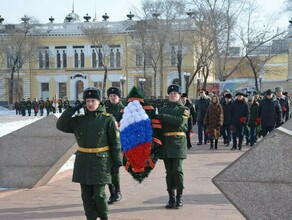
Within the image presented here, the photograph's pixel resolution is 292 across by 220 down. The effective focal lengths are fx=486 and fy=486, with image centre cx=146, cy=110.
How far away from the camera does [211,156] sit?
12.3 m

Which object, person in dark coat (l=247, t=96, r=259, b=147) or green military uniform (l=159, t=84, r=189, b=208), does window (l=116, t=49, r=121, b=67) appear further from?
green military uniform (l=159, t=84, r=189, b=208)

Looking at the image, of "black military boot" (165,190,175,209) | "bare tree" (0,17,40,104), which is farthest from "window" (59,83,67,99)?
"black military boot" (165,190,175,209)

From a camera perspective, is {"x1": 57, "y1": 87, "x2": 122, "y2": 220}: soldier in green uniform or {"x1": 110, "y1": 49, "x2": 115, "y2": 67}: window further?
{"x1": 110, "y1": 49, "x2": 115, "y2": 67}: window

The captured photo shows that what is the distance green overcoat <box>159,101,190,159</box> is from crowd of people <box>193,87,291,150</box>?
20.4 ft

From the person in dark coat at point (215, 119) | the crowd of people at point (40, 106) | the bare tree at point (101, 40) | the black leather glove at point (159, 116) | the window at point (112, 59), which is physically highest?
the bare tree at point (101, 40)

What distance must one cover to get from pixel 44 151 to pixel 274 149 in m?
4.23

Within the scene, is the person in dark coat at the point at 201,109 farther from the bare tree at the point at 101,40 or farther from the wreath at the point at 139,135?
the bare tree at the point at 101,40

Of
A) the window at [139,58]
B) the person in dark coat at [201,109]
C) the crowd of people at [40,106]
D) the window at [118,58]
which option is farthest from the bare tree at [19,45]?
the person in dark coat at [201,109]

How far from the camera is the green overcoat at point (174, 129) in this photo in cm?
655

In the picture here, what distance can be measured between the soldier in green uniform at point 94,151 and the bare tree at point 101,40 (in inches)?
1917

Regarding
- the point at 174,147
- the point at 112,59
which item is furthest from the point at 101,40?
the point at 174,147

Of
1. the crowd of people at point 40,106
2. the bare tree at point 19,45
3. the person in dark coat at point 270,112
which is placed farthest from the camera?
the bare tree at point 19,45

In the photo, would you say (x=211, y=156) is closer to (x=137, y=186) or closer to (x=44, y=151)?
(x=137, y=186)

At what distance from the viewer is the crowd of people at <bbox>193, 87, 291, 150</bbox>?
1242 cm
